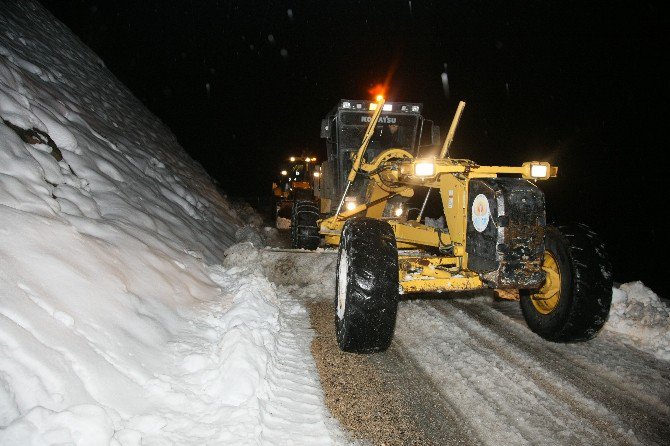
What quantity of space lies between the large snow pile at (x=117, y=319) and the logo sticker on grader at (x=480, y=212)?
2173mm

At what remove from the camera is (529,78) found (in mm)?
44906

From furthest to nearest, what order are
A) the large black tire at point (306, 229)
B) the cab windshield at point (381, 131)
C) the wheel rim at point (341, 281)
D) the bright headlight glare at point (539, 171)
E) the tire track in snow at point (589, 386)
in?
the large black tire at point (306, 229), the cab windshield at point (381, 131), the wheel rim at point (341, 281), the bright headlight glare at point (539, 171), the tire track in snow at point (589, 386)

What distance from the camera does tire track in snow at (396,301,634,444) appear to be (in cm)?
302

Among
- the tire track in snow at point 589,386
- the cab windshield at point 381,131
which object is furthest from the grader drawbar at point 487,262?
the cab windshield at point 381,131

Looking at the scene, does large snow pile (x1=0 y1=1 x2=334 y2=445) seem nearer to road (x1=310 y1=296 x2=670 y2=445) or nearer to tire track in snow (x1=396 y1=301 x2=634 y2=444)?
road (x1=310 y1=296 x2=670 y2=445)

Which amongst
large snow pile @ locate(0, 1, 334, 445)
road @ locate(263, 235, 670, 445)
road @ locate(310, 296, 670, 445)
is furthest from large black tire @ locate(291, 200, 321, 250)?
road @ locate(310, 296, 670, 445)

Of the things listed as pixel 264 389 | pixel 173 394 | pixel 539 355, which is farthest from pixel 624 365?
pixel 173 394

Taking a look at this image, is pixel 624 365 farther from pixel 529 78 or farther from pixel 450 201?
pixel 529 78

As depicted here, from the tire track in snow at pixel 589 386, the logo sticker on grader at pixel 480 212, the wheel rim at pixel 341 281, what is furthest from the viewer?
the wheel rim at pixel 341 281

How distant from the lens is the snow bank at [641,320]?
4426mm

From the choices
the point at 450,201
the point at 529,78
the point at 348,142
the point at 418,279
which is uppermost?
the point at 529,78

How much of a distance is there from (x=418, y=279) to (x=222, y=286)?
3.11 metres

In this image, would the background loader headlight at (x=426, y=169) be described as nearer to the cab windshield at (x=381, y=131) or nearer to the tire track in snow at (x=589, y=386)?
the tire track in snow at (x=589, y=386)

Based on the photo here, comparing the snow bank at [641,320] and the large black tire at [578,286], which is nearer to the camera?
the large black tire at [578,286]
